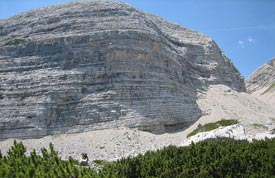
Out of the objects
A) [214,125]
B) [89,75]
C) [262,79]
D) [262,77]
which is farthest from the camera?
[262,77]

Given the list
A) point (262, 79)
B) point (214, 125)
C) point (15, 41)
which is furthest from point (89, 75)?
point (262, 79)

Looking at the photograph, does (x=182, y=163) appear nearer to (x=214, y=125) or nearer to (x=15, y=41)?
(x=214, y=125)

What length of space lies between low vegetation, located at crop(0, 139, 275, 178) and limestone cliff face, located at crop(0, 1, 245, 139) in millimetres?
15556

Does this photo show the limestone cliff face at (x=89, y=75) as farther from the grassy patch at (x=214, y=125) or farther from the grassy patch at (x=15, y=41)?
the grassy patch at (x=214, y=125)

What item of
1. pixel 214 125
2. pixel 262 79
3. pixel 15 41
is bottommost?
pixel 214 125

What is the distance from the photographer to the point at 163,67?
1628 inches

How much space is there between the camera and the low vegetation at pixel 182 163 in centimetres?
1259

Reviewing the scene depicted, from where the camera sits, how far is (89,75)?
125ft

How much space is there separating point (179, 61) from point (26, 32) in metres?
19.8

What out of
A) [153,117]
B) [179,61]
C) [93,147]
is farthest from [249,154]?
[179,61]

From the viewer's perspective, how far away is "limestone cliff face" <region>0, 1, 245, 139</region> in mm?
35000

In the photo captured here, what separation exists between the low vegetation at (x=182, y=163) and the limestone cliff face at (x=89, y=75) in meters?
15.6

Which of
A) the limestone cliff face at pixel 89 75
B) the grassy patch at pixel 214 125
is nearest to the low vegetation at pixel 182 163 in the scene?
the grassy patch at pixel 214 125

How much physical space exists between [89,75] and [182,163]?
71.5 feet
